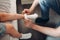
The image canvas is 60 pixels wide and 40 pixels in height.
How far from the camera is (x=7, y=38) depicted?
124 centimetres

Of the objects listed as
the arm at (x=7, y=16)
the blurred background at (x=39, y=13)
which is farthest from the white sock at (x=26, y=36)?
the arm at (x=7, y=16)

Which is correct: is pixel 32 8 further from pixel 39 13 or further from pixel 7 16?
pixel 7 16

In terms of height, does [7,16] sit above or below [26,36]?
above

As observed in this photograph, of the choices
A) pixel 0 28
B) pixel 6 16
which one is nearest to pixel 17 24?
pixel 6 16

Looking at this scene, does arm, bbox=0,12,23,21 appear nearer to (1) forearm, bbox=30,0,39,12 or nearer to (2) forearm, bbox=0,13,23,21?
(2) forearm, bbox=0,13,23,21

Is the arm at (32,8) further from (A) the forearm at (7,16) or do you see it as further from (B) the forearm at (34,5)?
(A) the forearm at (7,16)

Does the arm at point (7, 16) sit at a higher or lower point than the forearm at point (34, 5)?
lower

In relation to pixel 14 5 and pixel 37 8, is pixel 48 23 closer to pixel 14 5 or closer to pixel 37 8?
pixel 37 8

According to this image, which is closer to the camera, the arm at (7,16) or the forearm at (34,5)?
the arm at (7,16)

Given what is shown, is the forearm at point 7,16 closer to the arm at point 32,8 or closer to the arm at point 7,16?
the arm at point 7,16

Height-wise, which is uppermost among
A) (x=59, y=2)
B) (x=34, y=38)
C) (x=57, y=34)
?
(x=59, y=2)

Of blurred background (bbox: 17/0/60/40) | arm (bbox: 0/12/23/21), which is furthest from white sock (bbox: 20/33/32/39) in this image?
arm (bbox: 0/12/23/21)

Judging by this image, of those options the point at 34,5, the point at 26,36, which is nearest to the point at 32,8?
the point at 34,5

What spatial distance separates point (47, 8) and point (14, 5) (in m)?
0.29
